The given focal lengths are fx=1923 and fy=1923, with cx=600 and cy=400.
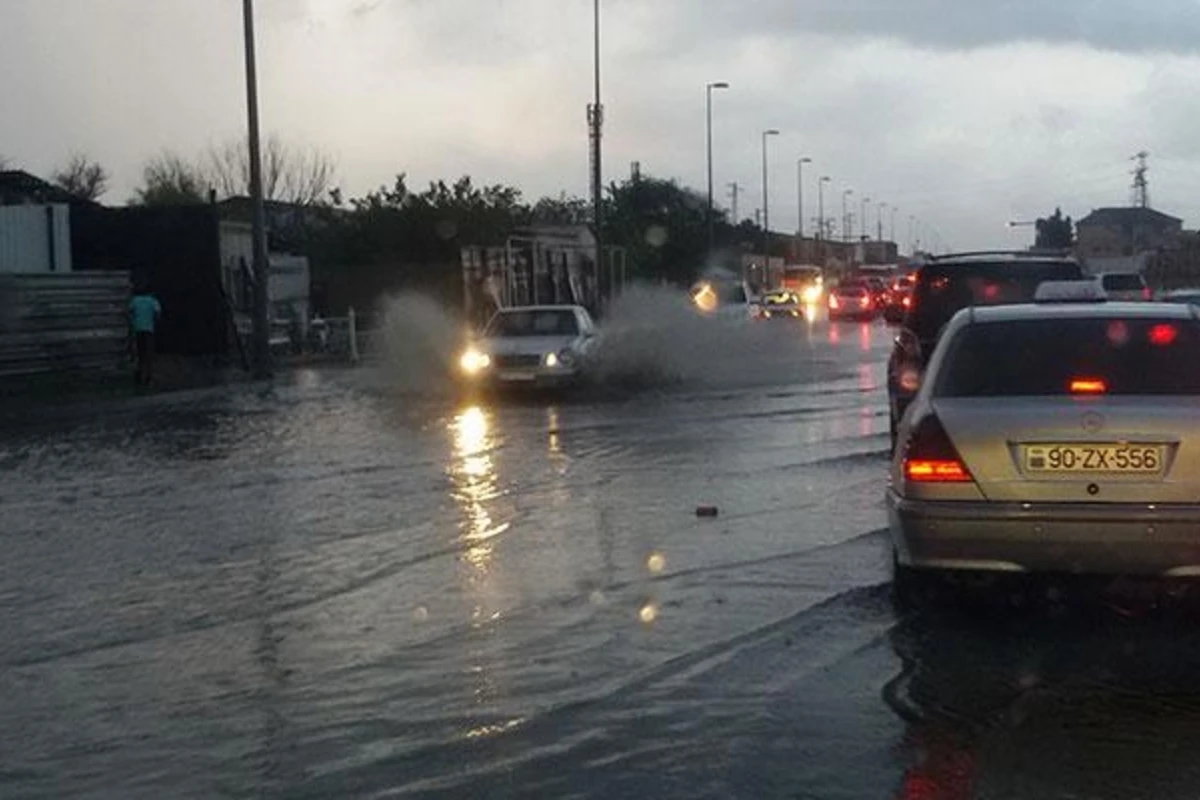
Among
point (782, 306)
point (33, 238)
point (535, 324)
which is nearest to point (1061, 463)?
point (535, 324)

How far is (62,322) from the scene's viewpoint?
31781mm

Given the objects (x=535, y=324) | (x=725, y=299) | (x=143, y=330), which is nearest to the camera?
(x=535, y=324)

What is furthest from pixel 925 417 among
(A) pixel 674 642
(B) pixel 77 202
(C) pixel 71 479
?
(B) pixel 77 202

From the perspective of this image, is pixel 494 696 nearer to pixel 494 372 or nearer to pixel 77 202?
pixel 494 372

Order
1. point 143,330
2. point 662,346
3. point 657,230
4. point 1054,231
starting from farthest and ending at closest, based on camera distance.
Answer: point 1054,231 < point 657,230 < point 143,330 < point 662,346

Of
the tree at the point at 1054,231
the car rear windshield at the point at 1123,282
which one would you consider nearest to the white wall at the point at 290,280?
the car rear windshield at the point at 1123,282

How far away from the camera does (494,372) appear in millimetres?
27641

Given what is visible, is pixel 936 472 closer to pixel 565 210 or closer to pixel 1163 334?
pixel 1163 334

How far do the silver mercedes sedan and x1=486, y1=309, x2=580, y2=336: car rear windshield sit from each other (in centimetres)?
1949

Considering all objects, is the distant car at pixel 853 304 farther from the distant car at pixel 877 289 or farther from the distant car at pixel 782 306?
the distant car at pixel 782 306

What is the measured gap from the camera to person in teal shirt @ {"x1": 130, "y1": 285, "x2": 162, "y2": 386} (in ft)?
100

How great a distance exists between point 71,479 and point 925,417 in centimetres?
1035

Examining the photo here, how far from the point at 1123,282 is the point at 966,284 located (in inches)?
928

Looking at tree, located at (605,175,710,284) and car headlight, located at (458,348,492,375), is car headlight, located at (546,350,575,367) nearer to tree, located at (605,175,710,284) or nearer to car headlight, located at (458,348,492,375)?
car headlight, located at (458,348,492,375)
